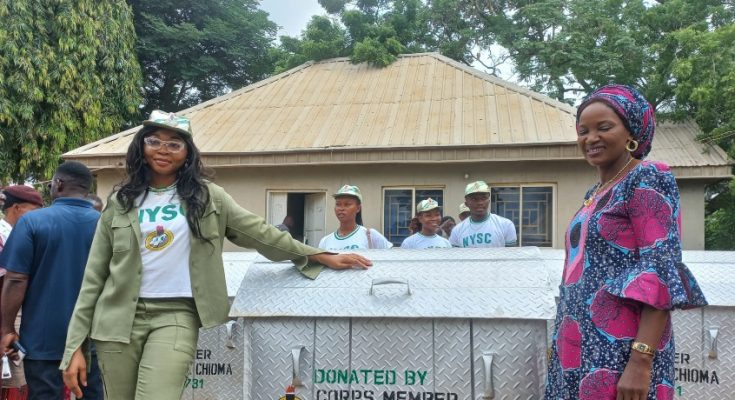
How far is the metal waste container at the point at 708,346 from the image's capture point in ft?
11.0

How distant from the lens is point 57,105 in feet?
49.3

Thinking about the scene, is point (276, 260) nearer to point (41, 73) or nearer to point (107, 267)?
point (107, 267)

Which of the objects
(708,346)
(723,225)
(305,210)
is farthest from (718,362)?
(723,225)

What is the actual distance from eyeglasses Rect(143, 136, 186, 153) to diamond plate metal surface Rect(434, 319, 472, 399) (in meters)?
1.46

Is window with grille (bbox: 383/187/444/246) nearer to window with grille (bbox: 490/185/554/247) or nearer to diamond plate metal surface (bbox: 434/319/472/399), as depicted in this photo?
window with grille (bbox: 490/185/554/247)

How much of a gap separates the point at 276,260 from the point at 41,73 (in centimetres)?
1378

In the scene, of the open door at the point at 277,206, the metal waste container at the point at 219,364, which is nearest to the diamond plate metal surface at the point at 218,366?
the metal waste container at the point at 219,364

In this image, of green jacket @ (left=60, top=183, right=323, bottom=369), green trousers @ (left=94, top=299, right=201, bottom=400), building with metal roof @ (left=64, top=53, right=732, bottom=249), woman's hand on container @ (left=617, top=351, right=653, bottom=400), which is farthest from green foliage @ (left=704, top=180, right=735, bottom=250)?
green trousers @ (left=94, top=299, right=201, bottom=400)

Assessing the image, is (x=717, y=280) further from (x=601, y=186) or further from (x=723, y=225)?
(x=723, y=225)

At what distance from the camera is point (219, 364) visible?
4004 mm

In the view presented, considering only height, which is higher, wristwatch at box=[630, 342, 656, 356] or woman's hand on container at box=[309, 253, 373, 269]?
woman's hand on container at box=[309, 253, 373, 269]

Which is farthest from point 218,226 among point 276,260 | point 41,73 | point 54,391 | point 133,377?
point 41,73

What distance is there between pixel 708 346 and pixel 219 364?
9.30ft

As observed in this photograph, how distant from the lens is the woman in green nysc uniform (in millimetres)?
2752
